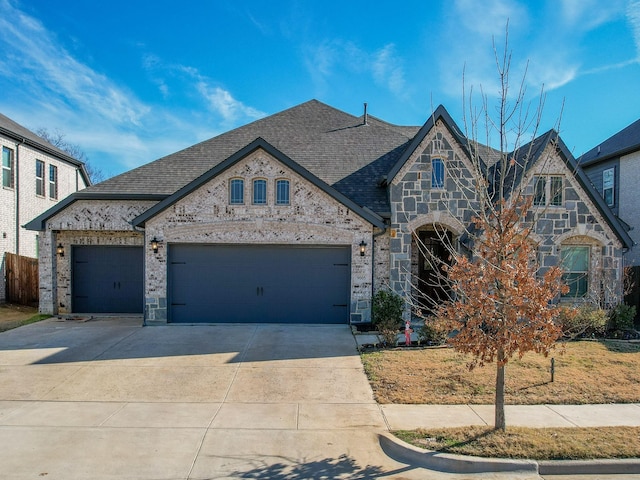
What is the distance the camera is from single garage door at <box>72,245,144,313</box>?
49.0ft

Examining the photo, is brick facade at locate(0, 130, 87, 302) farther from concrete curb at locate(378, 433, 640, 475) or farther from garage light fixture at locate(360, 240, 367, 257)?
concrete curb at locate(378, 433, 640, 475)

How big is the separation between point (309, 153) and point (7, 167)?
43.6 feet

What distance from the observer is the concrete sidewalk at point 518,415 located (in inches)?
253

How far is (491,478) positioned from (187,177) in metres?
12.9

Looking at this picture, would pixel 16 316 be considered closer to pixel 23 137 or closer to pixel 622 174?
pixel 23 137

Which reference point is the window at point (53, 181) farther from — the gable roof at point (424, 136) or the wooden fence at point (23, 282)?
the gable roof at point (424, 136)

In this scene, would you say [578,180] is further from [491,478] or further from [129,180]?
[129,180]

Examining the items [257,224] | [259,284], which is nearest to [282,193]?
[257,224]

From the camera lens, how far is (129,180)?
15023mm

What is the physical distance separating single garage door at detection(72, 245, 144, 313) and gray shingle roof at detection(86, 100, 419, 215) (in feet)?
7.05

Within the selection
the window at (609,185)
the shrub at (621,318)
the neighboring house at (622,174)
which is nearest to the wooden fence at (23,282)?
the shrub at (621,318)

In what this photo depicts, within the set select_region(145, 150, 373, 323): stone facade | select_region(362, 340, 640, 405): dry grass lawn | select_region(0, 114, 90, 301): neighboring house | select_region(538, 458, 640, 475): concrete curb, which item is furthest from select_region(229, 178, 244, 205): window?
select_region(0, 114, 90, 301): neighboring house

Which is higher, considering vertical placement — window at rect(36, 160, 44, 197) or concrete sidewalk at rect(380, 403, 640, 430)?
window at rect(36, 160, 44, 197)

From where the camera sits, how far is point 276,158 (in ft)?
42.8
